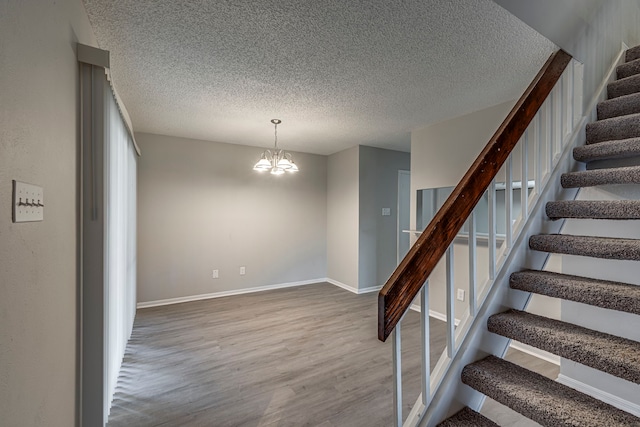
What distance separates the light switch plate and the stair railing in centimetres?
110

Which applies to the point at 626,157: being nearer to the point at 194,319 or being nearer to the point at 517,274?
the point at 517,274

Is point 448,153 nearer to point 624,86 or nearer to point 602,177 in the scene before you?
point 624,86

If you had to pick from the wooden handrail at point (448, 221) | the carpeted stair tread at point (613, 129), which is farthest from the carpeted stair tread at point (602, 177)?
the wooden handrail at point (448, 221)

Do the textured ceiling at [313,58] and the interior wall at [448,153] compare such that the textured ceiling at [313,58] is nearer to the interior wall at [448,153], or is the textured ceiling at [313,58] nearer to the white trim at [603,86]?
the interior wall at [448,153]

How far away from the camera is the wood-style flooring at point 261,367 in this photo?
1866 mm

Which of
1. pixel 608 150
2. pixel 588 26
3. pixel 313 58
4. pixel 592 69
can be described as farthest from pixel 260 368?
pixel 588 26

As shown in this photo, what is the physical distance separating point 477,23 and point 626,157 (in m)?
1.15

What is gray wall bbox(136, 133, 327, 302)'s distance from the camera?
154 inches

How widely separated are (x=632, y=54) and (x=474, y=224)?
2220 mm

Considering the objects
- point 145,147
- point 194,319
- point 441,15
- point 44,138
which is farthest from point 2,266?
point 145,147

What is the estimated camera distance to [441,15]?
162 centimetres

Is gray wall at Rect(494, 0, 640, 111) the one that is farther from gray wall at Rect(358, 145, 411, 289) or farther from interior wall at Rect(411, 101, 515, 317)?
gray wall at Rect(358, 145, 411, 289)

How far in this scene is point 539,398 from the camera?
1.06m

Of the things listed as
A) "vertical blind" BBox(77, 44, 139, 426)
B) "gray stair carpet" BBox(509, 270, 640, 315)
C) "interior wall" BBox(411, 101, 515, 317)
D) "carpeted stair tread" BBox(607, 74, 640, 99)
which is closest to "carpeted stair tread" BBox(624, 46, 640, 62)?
"carpeted stair tread" BBox(607, 74, 640, 99)
